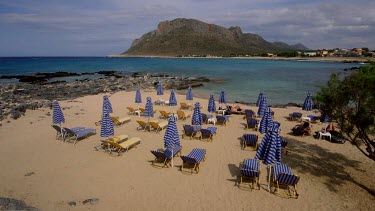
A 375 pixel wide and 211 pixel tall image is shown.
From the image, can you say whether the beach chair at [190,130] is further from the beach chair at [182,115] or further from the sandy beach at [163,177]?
the beach chair at [182,115]

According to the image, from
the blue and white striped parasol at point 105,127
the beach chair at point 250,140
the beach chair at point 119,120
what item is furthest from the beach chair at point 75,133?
the beach chair at point 250,140

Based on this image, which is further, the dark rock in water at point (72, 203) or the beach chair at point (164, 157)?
the beach chair at point (164, 157)

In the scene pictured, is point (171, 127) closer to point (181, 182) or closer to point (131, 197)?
point (181, 182)

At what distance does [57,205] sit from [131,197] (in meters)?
2.13

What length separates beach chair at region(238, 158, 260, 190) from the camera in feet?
28.7

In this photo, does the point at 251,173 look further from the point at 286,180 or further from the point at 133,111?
the point at 133,111

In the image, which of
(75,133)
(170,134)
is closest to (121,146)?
(170,134)

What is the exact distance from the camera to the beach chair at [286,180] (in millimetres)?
8248

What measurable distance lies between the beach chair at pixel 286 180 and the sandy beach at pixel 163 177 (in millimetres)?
289

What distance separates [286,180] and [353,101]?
12.1ft

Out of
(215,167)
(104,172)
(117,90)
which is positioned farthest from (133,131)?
(117,90)

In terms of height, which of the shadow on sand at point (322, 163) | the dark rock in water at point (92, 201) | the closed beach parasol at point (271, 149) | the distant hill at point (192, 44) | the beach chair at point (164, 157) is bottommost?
the shadow on sand at point (322, 163)

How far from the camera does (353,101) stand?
8.95 metres

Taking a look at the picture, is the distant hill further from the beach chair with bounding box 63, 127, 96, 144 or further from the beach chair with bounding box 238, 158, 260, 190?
the beach chair with bounding box 238, 158, 260, 190
